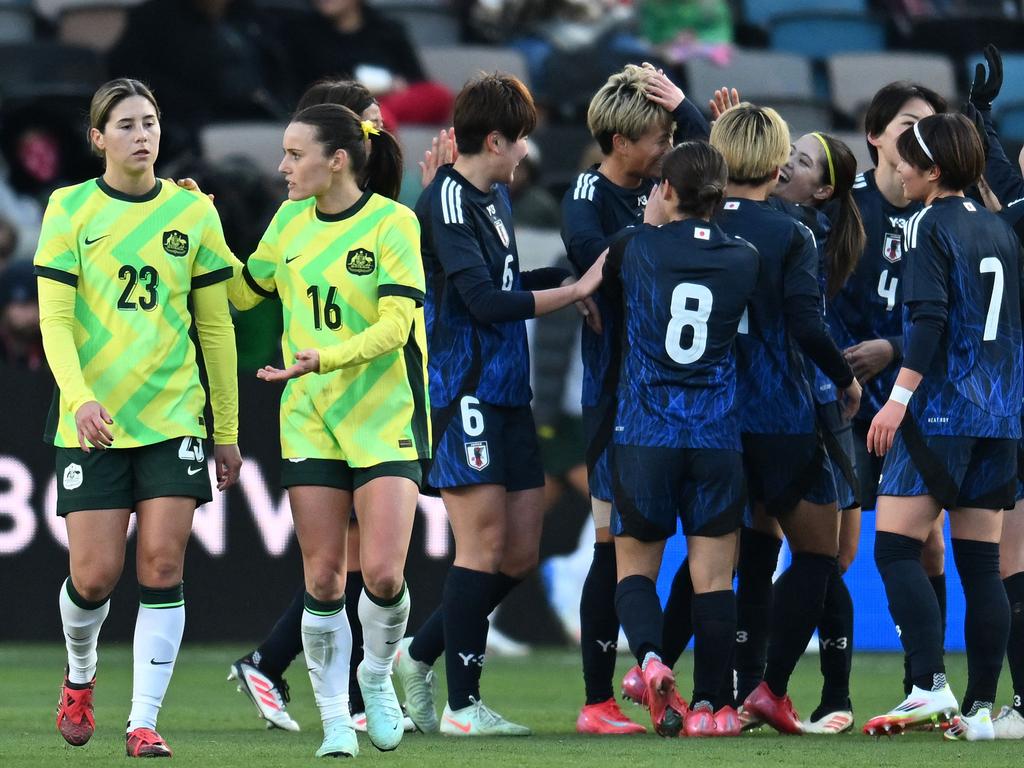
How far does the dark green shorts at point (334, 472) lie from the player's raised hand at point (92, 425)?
519 mm

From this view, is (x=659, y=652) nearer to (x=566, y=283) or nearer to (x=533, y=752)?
(x=533, y=752)

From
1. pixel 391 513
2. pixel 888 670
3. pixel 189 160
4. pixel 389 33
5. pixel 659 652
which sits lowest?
pixel 888 670

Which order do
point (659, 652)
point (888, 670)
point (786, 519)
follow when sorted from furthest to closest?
Answer: point (888, 670) → point (786, 519) → point (659, 652)

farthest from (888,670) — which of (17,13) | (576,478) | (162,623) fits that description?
(17,13)

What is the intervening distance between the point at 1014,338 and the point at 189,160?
5.43m

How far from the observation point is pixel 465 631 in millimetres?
5977

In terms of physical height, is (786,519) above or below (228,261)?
below

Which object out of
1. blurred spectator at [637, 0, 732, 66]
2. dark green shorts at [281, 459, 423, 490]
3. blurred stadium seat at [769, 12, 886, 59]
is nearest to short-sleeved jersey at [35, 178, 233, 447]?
dark green shorts at [281, 459, 423, 490]

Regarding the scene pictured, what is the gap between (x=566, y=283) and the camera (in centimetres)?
630

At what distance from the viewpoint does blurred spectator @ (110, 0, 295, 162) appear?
11.0m

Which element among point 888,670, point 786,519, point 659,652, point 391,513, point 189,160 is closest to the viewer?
point 391,513

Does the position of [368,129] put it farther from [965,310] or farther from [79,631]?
[965,310]

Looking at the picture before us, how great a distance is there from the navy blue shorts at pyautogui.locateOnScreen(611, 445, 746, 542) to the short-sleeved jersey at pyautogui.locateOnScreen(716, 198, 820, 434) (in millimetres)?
278

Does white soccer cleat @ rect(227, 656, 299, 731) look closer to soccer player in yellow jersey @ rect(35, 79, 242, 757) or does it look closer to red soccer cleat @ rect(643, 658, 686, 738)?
soccer player in yellow jersey @ rect(35, 79, 242, 757)
